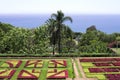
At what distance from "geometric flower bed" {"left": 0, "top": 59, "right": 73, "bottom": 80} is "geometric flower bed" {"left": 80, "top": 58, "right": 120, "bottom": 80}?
3012 millimetres

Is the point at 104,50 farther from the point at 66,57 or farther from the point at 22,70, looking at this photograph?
the point at 22,70

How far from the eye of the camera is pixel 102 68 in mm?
41000

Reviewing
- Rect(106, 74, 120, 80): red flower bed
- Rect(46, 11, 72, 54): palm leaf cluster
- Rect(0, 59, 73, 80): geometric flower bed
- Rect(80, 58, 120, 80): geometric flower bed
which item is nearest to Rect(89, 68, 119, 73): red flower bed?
Rect(80, 58, 120, 80): geometric flower bed

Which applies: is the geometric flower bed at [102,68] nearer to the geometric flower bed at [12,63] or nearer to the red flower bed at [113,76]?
the red flower bed at [113,76]

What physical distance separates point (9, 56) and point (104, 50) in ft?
76.4

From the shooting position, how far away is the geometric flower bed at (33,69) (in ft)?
119

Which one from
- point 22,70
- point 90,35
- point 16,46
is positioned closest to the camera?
point 22,70

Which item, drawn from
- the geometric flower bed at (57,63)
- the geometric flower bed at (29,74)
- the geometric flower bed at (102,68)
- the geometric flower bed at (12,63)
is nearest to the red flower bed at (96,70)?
the geometric flower bed at (102,68)

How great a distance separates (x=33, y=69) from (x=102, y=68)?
9.72m

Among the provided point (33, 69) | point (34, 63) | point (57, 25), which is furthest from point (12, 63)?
point (57, 25)

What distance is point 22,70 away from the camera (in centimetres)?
3962

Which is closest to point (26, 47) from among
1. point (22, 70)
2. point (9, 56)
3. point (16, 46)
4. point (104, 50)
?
point (16, 46)

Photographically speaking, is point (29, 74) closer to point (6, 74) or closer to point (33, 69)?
point (33, 69)

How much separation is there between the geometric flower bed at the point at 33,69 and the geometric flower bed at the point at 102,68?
301cm
